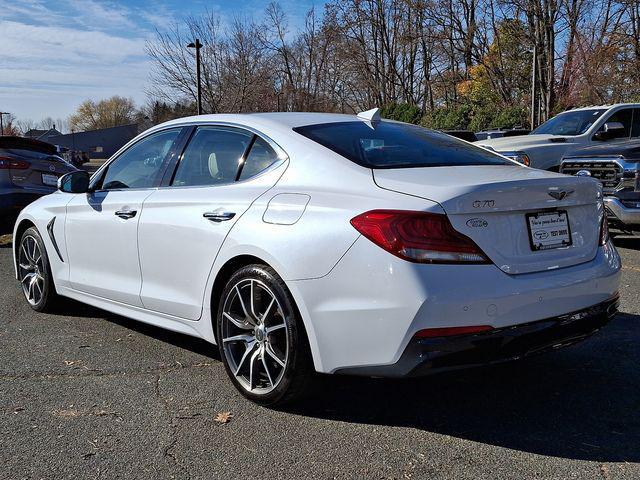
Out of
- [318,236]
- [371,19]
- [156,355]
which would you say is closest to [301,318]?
[318,236]

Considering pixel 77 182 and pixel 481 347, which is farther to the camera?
pixel 77 182

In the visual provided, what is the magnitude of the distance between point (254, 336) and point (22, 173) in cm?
681

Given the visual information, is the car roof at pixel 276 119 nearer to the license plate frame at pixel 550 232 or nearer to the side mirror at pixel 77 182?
the side mirror at pixel 77 182

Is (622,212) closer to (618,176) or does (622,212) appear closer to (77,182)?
(618,176)

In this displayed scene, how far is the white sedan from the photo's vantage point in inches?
113

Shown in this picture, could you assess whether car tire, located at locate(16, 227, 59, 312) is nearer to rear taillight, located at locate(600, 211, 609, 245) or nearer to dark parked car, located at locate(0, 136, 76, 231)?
dark parked car, located at locate(0, 136, 76, 231)

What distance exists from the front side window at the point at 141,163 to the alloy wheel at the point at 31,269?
113cm

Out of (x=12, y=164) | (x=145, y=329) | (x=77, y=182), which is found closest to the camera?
(x=77, y=182)

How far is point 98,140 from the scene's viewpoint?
85.2m

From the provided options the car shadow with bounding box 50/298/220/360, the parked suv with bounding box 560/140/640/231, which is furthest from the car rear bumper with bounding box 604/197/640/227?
the car shadow with bounding box 50/298/220/360

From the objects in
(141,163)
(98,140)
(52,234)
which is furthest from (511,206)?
(98,140)

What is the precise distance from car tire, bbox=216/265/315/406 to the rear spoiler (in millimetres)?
6949

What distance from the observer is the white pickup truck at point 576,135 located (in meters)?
10.2

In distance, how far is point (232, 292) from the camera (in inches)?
139
